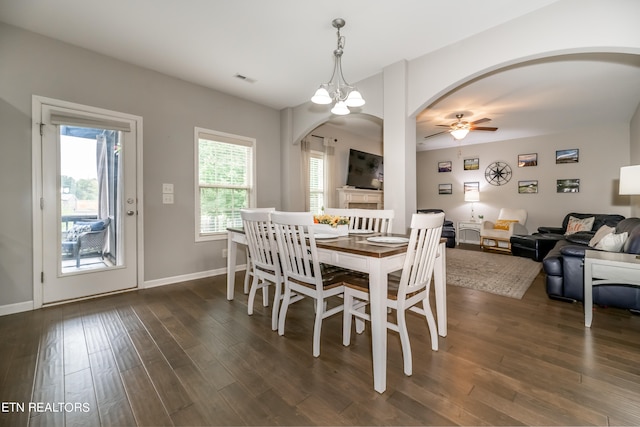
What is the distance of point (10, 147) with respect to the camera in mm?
2572

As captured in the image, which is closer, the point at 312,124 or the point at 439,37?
the point at 439,37

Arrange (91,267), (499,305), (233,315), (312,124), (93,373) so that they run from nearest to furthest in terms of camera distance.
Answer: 1. (93,373)
2. (233,315)
3. (499,305)
4. (91,267)
5. (312,124)

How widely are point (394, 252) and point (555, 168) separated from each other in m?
6.65

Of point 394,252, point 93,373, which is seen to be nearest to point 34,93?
point 93,373

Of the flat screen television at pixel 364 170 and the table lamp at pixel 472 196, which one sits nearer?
the flat screen television at pixel 364 170

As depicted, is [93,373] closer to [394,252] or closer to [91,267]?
[91,267]

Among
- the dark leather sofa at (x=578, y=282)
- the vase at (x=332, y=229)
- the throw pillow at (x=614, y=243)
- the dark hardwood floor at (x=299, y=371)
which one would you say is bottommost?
the dark hardwood floor at (x=299, y=371)

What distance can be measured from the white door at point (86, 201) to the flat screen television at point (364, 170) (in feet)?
12.8

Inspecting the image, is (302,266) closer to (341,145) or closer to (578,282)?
(578,282)

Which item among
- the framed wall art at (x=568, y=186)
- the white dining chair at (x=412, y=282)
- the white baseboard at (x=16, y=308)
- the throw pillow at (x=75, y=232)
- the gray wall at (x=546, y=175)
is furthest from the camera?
the framed wall art at (x=568, y=186)

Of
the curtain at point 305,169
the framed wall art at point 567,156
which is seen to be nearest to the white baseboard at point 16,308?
the curtain at point 305,169

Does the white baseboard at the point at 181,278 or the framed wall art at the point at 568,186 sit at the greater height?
the framed wall art at the point at 568,186

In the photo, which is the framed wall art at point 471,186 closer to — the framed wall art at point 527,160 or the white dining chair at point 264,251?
the framed wall art at point 527,160

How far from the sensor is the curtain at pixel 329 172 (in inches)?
219
